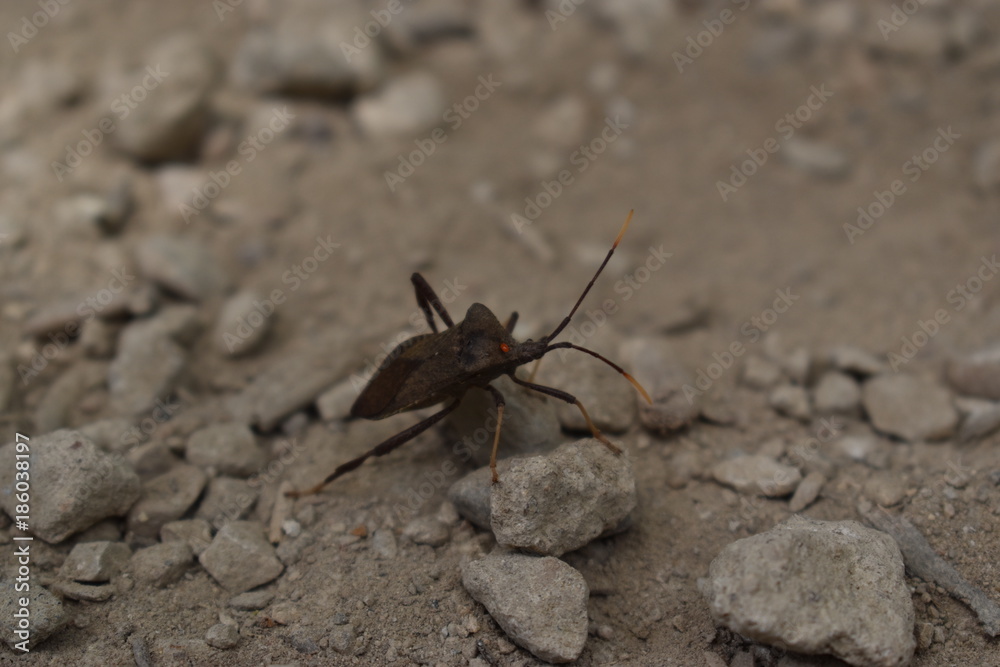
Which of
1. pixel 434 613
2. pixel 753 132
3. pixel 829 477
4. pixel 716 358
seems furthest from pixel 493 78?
pixel 434 613

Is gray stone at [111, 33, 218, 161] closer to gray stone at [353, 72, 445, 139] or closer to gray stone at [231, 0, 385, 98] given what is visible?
gray stone at [231, 0, 385, 98]

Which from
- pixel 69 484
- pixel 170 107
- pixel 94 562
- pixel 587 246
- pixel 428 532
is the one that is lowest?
pixel 587 246

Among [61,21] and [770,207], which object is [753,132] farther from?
[61,21]

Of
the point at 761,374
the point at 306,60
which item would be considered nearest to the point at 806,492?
the point at 761,374

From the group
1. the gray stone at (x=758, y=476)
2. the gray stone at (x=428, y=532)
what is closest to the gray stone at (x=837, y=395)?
the gray stone at (x=758, y=476)

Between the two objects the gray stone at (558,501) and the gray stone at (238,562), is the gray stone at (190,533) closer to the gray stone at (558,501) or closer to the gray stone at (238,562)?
the gray stone at (238,562)

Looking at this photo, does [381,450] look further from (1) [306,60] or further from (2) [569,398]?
(1) [306,60]

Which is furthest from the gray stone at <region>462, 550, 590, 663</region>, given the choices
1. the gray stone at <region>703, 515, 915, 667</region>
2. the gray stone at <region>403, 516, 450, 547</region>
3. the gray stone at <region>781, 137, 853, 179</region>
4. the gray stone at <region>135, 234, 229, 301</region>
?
the gray stone at <region>781, 137, 853, 179</region>
